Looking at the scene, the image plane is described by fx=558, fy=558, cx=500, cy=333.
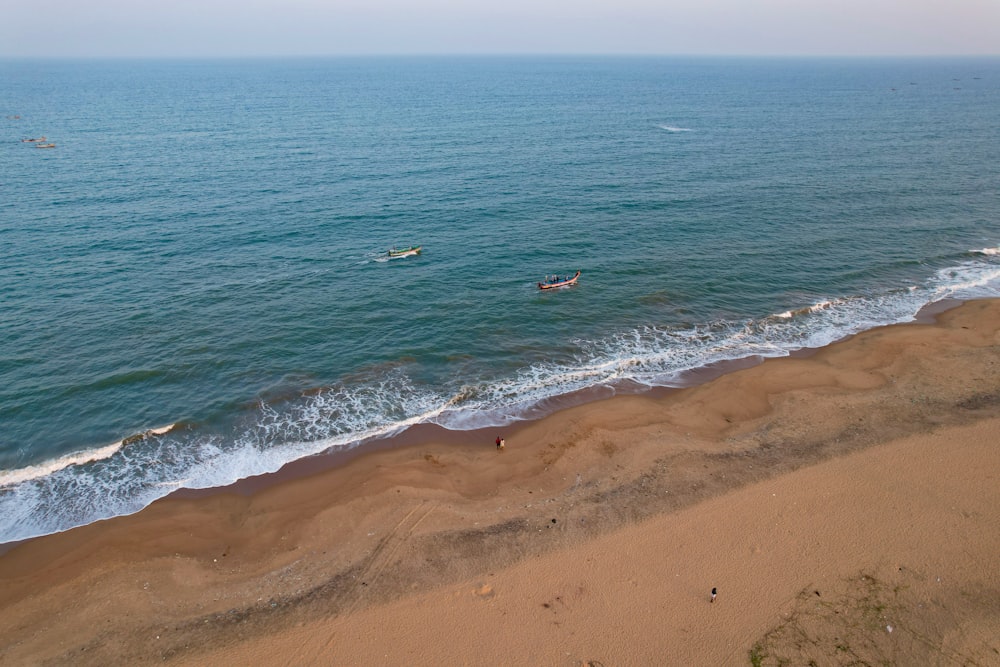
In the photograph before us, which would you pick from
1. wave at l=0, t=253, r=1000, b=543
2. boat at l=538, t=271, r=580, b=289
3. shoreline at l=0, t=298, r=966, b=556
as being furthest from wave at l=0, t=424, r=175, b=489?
boat at l=538, t=271, r=580, b=289

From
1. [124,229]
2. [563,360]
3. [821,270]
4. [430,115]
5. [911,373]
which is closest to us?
[911,373]

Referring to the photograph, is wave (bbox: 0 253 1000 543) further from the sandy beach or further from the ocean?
the sandy beach

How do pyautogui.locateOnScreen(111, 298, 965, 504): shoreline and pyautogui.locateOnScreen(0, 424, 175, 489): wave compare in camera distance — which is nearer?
pyautogui.locateOnScreen(111, 298, 965, 504): shoreline

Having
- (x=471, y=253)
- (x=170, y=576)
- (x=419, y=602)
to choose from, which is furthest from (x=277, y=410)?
(x=471, y=253)

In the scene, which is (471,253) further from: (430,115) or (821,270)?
(430,115)

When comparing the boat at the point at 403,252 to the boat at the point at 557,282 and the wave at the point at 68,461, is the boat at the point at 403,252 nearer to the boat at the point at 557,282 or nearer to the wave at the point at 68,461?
the boat at the point at 557,282

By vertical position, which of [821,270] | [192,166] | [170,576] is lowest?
[170,576]
